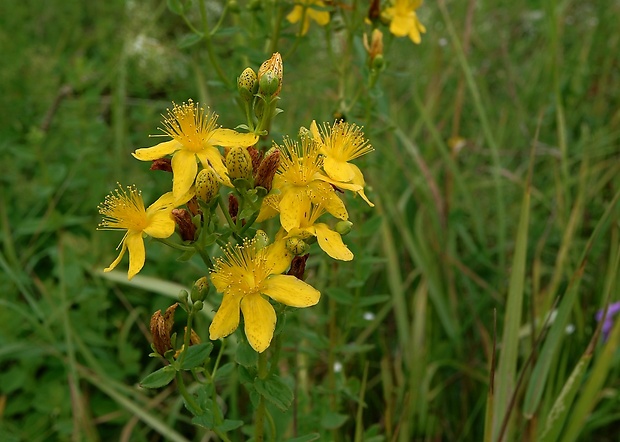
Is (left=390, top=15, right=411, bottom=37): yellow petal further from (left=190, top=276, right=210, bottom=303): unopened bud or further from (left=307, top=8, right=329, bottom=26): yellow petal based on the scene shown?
(left=190, top=276, right=210, bottom=303): unopened bud

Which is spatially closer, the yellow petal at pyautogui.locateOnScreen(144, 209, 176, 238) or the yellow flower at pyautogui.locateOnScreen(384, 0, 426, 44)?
the yellow petal at pyautogui.locateOnScreen(144, 209, 176, 238)

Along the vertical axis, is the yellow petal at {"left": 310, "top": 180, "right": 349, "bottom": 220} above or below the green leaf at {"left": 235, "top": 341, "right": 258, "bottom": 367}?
above

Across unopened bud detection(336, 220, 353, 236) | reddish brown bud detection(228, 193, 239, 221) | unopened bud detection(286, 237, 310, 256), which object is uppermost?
reddish brown bud detection(228, 193, 239, 221)

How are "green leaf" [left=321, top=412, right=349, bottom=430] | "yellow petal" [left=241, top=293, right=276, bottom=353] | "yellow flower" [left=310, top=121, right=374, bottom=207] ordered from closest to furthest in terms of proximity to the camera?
"yellow petal" [left=241, top=293, right=276, bottom=353], "yellow flower" [left=310, top=121, right=374, bottom=207], "green leaf" [left=321, top=412, right=349, bottom=430]

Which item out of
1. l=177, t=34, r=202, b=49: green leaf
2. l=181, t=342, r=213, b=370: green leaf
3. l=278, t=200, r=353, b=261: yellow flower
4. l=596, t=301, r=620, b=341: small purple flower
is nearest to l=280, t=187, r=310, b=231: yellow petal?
l=278, t=200, r=353, b=261: yellow flower

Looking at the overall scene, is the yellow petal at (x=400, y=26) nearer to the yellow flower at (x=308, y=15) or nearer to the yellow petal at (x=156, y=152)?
the yellow flower at (x=308, y=15)

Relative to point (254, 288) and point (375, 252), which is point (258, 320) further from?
point (375, 252)

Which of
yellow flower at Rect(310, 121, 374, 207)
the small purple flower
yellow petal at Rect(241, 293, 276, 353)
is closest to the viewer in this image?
yellow petal at Rect(241, 293, 276, 353)

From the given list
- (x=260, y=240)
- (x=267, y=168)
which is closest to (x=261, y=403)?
(x=260, y=240)
